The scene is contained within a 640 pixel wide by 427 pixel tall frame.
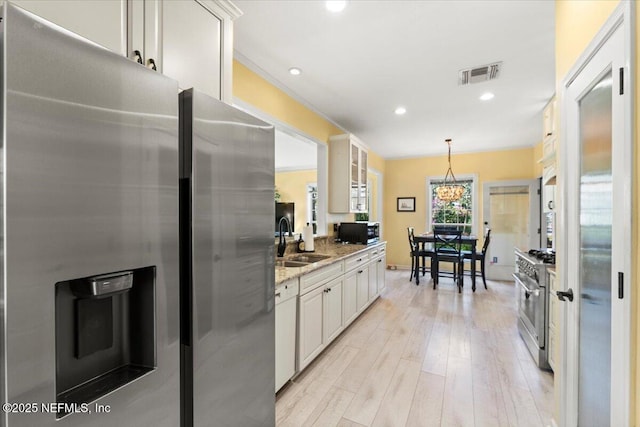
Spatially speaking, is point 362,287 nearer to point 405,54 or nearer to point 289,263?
point 289,263

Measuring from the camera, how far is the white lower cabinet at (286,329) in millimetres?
2045

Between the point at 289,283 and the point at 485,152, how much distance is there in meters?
5.87

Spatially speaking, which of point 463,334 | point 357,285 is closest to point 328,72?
point 357,285

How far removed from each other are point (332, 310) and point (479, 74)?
2776mm

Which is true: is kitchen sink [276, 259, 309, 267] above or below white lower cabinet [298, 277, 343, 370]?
above

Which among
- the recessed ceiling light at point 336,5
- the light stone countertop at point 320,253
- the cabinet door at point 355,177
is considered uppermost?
the recessed ceiling light at point 336,5

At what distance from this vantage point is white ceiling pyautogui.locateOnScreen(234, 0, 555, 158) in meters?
2.04

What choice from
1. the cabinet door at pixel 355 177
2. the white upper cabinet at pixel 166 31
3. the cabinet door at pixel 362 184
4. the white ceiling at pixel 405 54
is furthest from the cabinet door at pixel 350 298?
the white upper cabinet at pixel 166 31

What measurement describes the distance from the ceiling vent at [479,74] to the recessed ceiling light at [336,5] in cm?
153

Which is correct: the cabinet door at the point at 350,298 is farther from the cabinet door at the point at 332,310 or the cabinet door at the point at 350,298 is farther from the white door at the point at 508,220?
the white door at the point at 508,220

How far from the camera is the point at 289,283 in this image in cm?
215

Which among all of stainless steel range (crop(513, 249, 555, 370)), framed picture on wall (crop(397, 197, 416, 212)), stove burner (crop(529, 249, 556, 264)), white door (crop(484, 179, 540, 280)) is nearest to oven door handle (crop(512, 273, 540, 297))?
stainless steel range (crop(513, 249, 555, 370))

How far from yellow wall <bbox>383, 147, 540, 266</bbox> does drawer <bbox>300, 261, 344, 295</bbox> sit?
4325mm

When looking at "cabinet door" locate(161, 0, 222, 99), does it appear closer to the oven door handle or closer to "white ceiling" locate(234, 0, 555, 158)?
"white ceiling" locate(234, 0, 555, 158)
